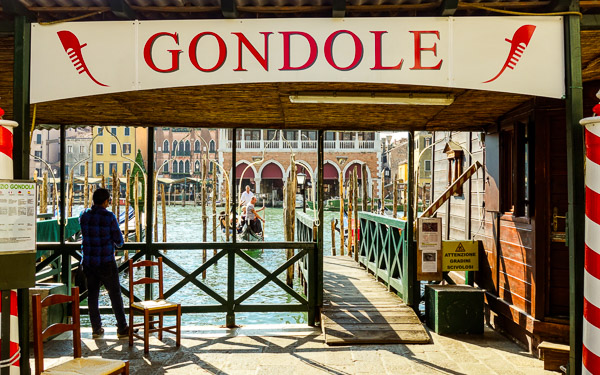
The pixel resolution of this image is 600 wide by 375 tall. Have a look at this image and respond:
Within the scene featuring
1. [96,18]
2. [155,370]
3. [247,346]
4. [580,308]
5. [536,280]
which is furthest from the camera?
[247,346]

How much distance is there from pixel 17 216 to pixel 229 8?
1768 millimetres

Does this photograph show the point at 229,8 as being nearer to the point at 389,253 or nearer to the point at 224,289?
the point at 389,253

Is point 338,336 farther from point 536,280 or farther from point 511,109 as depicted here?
point 511,109

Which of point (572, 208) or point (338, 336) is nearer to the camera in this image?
point (572, 208)

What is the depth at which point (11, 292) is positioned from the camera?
9.08 ft

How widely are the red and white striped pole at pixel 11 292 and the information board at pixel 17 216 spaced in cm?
11

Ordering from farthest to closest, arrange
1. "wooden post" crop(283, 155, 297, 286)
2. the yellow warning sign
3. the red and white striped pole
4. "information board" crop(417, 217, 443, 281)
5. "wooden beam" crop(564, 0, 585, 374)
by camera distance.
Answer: "wooden post" crop(283, 155, 297, 286) → the yellow warning sign → "information board" crop(417, 217, 443, 281) → "wooden beam" crop(564, 0, 585, 374) → the red and white striped pole

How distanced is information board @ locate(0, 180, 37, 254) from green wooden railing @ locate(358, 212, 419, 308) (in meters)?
4.34

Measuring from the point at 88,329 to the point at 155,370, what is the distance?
5.53 ft

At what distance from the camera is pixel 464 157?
24.7 ft

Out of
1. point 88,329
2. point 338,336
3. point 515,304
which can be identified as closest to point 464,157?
point 515,304

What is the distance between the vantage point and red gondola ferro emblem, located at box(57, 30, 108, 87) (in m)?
3.08

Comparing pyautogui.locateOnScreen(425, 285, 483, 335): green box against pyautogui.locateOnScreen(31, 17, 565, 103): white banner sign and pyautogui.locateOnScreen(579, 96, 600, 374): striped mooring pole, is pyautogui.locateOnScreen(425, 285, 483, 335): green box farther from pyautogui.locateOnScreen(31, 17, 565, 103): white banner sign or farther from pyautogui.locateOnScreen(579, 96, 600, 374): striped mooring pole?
pyautogui.locateOnScreen(31, 17, 565, 103): white banner sign

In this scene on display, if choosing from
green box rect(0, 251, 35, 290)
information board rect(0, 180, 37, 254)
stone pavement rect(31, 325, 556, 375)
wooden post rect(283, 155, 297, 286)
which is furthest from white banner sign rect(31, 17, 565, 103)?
wooden post rect(283, 155, 297, 286)
